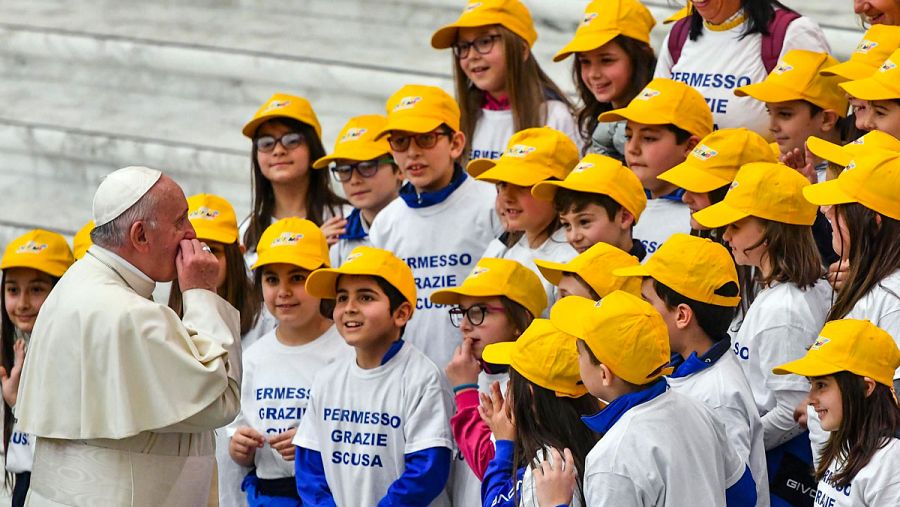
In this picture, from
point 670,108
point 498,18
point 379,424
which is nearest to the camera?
point 379,424

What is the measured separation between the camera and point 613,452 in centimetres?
354

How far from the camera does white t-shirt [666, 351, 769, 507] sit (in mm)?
4059

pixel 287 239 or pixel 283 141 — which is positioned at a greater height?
pixel 283 141

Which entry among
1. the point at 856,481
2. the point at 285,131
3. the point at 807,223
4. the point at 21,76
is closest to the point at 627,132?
the point at 807,223

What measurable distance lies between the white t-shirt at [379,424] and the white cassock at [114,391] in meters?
0.85

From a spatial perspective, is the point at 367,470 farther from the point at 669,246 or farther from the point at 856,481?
the point at 856,481

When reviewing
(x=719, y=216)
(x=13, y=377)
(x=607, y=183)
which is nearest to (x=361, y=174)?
(x=607, y=183)

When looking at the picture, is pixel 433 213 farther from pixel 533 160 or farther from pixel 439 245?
pixel 533 160

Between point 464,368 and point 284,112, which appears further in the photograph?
point 284,112

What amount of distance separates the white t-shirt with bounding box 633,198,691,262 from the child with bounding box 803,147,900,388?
0.88 metres

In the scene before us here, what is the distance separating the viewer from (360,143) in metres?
5.98

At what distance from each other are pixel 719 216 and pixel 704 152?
50 centimetres

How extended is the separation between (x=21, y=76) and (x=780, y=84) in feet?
16.0

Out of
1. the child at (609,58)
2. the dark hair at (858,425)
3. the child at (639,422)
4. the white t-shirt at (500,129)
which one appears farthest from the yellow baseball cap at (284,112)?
the dark hair at (858,425)
